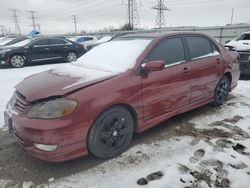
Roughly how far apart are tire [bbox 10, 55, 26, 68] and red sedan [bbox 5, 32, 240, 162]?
8473mm

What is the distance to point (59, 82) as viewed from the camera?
3225mm

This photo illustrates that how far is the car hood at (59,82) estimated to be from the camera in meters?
3.00

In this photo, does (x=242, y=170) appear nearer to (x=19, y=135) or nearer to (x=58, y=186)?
(x=58, y=186)

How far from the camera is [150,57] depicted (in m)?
3.69

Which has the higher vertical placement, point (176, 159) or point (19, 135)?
point (19, 135)

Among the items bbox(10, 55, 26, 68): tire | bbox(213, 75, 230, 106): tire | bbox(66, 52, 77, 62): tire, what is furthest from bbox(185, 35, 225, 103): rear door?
bbox(66, 52, 77, 62): tire

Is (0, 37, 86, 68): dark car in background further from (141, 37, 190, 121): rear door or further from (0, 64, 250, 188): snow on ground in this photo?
(0, 64, 250, 188): snow on ground

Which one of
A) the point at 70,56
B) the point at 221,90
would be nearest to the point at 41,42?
the point at 70,56

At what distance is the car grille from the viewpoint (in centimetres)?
304

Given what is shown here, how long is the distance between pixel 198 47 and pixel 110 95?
A: 2252 mm

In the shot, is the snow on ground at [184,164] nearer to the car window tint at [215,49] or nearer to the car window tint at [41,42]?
the car window tint at [215,49]

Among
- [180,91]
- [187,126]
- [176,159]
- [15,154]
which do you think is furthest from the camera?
[187,126]

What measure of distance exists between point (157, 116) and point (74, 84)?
1.40 metres

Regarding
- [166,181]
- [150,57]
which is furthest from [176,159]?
[150,57]
